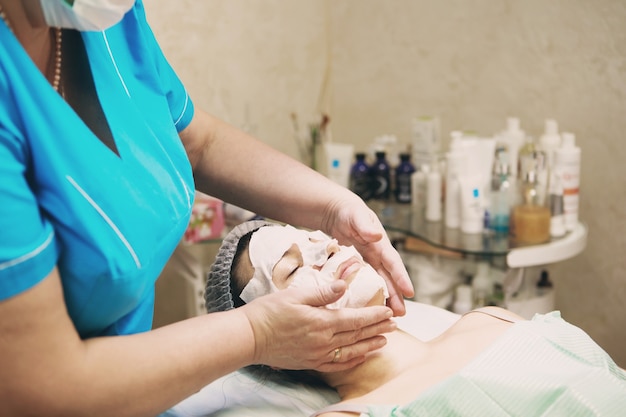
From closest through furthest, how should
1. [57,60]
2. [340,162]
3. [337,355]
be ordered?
1. [57,60]
2. [337,355]
3. [340,162]

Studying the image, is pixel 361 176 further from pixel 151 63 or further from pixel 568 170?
pixel 151 63

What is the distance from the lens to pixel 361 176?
2.48 meters

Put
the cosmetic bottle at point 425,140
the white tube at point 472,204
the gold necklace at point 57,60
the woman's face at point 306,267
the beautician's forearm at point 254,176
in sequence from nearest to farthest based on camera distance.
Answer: the gold necklace at point 57,60 → the woman's face at point 306,267 → the beautician's forearm at point 254,176 → the white tube at point 472,204 → the cosmetic bottle at point 425,140

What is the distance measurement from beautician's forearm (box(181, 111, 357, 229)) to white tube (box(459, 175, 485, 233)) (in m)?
0.88

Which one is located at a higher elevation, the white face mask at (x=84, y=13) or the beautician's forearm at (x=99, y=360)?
the white face mask at (x=84, y=13)

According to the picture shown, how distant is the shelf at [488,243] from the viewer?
6.73ft

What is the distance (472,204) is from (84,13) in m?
1.54

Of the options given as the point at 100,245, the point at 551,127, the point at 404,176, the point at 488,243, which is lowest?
the point at 488,243

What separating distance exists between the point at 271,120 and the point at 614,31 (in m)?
1.30

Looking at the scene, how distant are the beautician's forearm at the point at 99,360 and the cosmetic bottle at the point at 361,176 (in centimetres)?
156

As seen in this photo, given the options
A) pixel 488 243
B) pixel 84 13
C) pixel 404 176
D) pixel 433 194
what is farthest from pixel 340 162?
pixel 84 13

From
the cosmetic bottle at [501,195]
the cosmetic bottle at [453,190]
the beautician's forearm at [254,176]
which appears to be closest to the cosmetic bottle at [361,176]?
the cosmetic bottle at [453,190]

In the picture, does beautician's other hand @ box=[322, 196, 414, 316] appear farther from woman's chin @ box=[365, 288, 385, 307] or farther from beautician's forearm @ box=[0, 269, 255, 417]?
beautician's forearm @ box=[0, 269, 255, 417]

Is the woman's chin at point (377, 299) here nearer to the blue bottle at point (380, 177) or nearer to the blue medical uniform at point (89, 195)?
the blue medical uniform at point (89, 195)
